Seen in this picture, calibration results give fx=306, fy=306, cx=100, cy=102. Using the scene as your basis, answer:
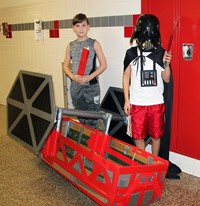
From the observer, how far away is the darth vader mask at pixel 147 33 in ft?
6.61

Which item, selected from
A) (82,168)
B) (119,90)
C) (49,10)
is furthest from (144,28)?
(49,10)

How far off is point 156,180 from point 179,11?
3.90 feet

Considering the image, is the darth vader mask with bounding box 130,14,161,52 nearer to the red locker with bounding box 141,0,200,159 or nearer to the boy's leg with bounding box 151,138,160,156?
the red locker with bounding box 141,0,200,159

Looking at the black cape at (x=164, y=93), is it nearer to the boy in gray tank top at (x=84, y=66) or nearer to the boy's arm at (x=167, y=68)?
the boy's arm at (x=167, y=68)

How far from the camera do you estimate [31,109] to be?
217 centimetres

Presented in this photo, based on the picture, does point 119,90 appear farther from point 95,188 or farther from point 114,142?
point 95,188

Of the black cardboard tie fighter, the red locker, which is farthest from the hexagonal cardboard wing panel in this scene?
the red locker

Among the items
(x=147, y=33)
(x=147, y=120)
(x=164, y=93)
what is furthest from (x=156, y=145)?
(x=147, y=33)

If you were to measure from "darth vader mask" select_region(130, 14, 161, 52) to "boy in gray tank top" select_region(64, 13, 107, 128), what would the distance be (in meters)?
0.56

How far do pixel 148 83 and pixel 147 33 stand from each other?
337mm

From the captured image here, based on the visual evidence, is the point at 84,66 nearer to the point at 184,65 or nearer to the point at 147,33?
the point at 147,33

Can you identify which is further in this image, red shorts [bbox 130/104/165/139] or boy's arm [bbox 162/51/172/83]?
red shorts [bbox 130/104/165/139]

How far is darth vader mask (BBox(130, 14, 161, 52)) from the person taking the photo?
6.61ft

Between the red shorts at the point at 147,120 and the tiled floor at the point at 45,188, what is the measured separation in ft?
1.36
